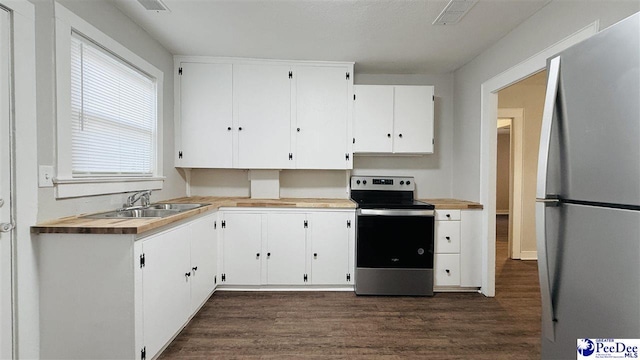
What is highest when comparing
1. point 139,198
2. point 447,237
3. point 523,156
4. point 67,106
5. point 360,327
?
point 67,106

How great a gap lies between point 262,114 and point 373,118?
1.20 metres

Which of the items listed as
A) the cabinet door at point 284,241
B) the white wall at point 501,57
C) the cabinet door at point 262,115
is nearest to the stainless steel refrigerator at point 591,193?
the white wall at point 501,57

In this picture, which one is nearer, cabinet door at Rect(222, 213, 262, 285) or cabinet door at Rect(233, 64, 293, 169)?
cabinet door at Rect(222, 213, 262, 285)

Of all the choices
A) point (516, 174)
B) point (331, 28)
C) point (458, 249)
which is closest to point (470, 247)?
point (458, 249)

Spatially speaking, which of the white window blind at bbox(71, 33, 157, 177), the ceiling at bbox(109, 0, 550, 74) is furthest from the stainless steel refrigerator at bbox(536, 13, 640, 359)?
the white window blind at bbox(71, 33, 157, 177)

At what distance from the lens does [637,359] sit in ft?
2.63

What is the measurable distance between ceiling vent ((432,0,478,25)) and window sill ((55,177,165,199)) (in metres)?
2.74

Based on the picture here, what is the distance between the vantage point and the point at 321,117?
3074 millimetres

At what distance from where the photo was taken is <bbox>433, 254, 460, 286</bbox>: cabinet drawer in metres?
2.88

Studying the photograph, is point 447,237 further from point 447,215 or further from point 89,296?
point 89,296

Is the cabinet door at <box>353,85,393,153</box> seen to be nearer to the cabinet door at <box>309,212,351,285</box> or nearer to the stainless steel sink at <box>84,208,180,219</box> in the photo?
the cabinet door at <box>309,212,351,285</box>

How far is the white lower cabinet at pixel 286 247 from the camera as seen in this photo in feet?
9.25

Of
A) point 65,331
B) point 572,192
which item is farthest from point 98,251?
point 572,192

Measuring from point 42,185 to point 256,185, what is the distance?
1854 millimetres
